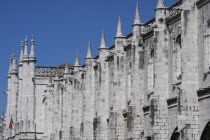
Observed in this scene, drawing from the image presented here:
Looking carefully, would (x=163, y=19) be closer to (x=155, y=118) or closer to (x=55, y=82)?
(x=155, y=118)

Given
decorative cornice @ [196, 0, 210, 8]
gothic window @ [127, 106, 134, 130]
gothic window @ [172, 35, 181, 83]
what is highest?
decorative cornice @ [196, 0, 210, 8]

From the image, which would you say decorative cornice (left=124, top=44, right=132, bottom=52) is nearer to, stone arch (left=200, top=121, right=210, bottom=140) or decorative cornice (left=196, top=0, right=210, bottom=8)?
decorative cornice (left=196, top=0, right=210, bottom=8)

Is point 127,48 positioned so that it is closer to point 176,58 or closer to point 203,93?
point 176,58

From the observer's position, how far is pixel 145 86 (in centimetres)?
4331

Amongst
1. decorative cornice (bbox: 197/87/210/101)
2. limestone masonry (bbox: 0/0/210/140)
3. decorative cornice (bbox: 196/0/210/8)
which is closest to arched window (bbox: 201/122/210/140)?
limestone masonry (bbox: 0/0/210/140)

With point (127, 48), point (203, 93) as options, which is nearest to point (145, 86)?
point (127, 48)

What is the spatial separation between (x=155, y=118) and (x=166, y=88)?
2.06 m

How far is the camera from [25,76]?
74.3 metres

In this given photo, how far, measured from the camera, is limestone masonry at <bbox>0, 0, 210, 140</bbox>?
113 ft

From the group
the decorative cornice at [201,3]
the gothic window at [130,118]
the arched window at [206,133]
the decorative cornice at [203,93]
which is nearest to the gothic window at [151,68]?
the gothic window at [130,118]

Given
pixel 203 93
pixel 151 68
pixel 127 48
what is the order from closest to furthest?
pixel 203 93, pixel 151 68, pixel 127 48

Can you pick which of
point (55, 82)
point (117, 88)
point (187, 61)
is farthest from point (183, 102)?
point (55, 82)

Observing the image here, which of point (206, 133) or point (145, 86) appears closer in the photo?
point (206, 133)

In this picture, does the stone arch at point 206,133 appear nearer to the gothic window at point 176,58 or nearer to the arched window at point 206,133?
the arched window at point 206,133
